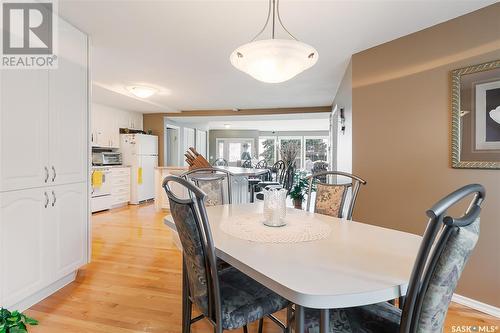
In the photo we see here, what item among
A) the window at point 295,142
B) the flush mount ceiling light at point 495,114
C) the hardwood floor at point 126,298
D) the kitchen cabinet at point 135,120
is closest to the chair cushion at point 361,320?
the hardwood floor at point 126,298

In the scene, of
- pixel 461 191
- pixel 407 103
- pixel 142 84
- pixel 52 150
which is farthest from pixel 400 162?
pixel 142 84

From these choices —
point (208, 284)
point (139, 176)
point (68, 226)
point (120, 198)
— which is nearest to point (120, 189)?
point (120, 198)

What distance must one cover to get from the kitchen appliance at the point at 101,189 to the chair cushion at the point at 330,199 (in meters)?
4.34

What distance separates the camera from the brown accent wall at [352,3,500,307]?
6.86ft

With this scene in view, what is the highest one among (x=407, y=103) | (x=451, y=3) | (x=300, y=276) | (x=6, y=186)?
(x=451, y=3)

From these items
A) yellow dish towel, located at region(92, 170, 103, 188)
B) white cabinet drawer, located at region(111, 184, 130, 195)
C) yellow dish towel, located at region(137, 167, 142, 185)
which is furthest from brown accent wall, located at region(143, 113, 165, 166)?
yellow dish towel, located at region(92, 170, 103, 188)

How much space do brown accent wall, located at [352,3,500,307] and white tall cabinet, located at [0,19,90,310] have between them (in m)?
2.68

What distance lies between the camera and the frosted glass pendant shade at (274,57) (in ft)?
4.73

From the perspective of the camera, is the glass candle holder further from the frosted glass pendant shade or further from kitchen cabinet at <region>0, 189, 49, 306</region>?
kitchen cabinet at <region>0, 189, 49, 306</region>

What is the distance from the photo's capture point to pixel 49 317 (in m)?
1.92

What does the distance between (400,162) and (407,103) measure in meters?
0.54

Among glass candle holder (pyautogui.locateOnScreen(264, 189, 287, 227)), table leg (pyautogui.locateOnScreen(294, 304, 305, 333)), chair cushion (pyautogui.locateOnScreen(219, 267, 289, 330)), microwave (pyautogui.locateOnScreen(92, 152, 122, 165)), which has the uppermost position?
microwave (pyautogui.locateOnScreen(92, 152, 122, 165))

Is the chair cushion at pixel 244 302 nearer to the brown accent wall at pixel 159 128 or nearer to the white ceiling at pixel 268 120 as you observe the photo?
the white ceiling at pixel 268 120

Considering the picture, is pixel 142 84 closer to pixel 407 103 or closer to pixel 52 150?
pixel 52 150
